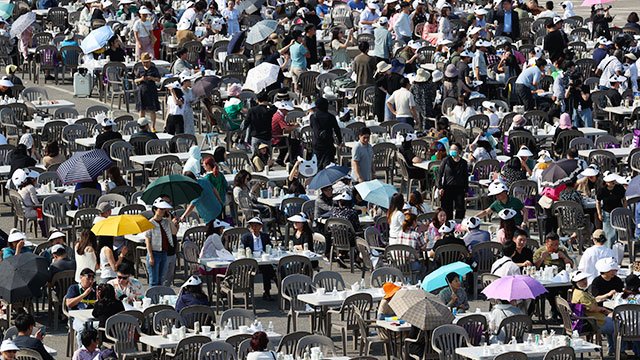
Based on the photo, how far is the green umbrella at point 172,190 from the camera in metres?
21.2

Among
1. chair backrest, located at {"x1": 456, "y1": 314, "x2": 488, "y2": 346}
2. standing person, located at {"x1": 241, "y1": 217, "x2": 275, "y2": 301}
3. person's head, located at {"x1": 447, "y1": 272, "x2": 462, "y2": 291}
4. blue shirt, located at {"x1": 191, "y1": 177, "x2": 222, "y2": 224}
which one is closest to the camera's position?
chair backrest, located at {"x1": 456, "y1": 314, "x2": 488, "y2": 346}

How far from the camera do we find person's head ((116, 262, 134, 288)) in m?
18.5

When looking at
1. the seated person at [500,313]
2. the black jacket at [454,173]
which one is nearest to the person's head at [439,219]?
the black jacket at [454,173]

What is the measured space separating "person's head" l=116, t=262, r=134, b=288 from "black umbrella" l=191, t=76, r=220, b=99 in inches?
392

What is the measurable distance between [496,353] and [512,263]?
257cm

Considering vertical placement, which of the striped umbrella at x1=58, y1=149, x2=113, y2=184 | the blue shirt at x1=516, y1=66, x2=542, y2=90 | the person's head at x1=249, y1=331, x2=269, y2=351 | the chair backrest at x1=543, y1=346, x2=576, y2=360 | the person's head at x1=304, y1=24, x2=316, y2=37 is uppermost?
the person's head at x1=304, y1=24, x2=316, y2=37

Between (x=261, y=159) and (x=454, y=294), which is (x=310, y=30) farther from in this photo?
(x=454, y=294)

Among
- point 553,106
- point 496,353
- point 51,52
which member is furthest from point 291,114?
point 496,353

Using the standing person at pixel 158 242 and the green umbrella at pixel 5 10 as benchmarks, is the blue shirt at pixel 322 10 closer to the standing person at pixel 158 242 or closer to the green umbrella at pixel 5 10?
the green umbrella at pixel 5 10

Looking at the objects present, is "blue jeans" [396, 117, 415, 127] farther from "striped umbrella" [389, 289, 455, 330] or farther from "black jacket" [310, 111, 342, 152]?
"striped umbrella" [389, 289, 455, 330]

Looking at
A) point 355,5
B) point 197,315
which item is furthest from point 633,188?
point 355,5

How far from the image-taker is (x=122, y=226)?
19.4 metres

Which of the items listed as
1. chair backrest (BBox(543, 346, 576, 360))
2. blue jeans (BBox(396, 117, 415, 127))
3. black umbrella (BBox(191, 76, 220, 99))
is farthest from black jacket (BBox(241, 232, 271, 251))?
black umbrella (BBox(191, 76, 220, 99))

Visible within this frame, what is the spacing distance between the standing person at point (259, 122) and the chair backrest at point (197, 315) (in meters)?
8.77
